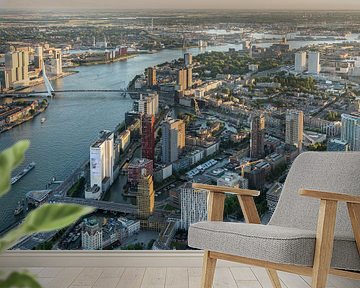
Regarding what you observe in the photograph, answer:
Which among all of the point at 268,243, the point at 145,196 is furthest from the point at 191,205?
the point at 268,243

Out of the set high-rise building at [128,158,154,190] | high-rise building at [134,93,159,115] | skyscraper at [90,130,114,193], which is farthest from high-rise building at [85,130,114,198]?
high-rise building at [134,93,159,115]

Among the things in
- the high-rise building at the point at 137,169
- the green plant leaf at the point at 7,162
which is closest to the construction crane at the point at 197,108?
the high-rise building at the point at 137,169

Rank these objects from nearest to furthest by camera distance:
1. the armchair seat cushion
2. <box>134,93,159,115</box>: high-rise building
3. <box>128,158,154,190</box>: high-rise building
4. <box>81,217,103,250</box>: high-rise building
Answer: the armchair seat cushion → <box>81,217,103,250</box>: high-rise building → <box>128,158,154,190</box>: high-rise building → <box>134,93,159,115</box>: high-rise building

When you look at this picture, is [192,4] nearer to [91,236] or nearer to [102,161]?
[102,161]

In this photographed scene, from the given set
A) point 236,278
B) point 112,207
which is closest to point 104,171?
point 112,207

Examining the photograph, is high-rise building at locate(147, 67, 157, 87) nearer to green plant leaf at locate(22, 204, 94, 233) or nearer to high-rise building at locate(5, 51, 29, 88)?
high-rise building at locate(5, 51, 29, 88)
